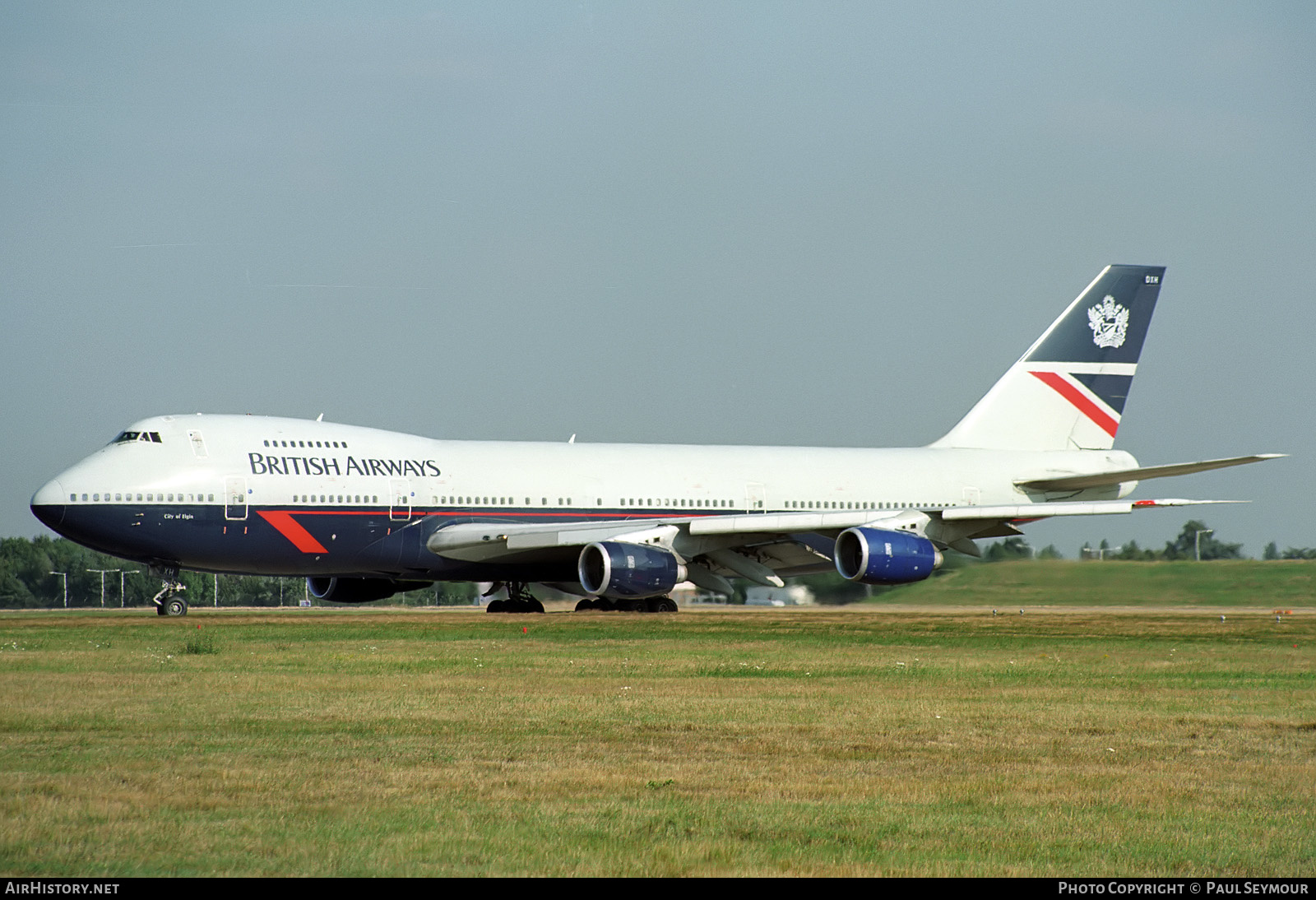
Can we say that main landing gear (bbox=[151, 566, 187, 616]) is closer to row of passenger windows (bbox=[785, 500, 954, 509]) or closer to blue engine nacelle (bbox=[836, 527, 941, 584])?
blue engine nacelle (bbox=[836, 527, 941, 584])

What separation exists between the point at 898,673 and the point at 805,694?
2.46 meters

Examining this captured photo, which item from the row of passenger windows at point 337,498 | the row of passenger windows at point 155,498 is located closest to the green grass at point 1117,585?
the row of passenger windows at point 337,498

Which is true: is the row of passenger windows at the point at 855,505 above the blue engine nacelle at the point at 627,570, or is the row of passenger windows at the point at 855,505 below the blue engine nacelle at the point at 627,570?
above

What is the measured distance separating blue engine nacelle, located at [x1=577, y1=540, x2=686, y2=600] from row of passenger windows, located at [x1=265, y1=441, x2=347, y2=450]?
5.15 metres

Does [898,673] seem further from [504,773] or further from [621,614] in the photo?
[621,614]

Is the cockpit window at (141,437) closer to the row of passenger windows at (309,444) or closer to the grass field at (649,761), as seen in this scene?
the row of passenger windows at (309,444)

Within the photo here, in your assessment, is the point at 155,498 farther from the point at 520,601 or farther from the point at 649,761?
the point at 649,761

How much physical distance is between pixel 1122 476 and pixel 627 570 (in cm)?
1239

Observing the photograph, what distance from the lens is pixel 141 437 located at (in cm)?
2720

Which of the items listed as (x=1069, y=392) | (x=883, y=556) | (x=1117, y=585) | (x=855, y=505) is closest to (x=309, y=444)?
(x=883, y=556)

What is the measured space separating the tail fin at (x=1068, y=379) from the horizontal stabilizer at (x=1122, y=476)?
1.75 metres

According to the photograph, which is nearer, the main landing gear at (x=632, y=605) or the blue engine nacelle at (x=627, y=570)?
the blue engine nacelle at (x=627, y=570)

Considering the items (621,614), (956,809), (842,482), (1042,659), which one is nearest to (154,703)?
(956,809)

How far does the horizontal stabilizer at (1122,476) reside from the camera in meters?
29.5
